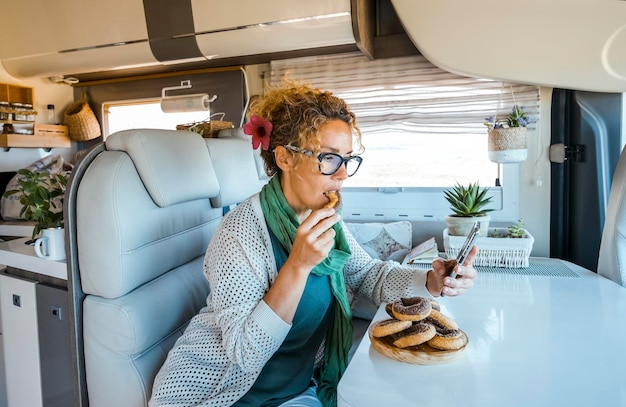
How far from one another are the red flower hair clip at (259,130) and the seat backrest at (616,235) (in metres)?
1.15

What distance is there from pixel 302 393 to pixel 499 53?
5.09ft

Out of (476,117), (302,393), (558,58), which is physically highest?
(558,58)

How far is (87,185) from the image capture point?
4.05 ft

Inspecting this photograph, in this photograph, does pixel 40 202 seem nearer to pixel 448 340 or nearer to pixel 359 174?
pixel 448 340

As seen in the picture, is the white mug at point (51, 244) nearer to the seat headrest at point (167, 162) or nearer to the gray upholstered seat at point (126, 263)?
the gray upholstered seat at point (126, 263)

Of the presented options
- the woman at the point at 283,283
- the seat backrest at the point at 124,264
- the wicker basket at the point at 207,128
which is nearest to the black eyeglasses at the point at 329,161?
the woman at the point at 283,283

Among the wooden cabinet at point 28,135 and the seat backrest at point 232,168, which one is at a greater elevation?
the wooden cabinet at point 28,135

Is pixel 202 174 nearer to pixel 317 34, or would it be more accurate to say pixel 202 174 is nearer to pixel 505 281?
pixel 317 34

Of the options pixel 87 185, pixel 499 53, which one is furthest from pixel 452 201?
pixel 87 185

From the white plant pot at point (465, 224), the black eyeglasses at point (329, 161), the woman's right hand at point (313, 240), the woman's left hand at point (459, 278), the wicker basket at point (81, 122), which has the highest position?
the wicker basket at point (81, 122)

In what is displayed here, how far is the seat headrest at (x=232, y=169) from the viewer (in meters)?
1.77

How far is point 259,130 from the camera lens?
4.04ft

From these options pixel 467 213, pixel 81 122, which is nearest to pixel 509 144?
pixel 467 213

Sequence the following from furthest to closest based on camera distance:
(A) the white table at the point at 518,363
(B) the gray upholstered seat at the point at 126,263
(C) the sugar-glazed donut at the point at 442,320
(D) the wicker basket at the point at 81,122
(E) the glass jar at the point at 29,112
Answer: (D) the wicker basket at the point at 81,122, (E) the glass jar at the point at 29,112, (B) the gray upholstered seat at the point at 126,263, (C) the sugar-glazed donut at the point at 442,320, (A) the white table at the point at 518,363
